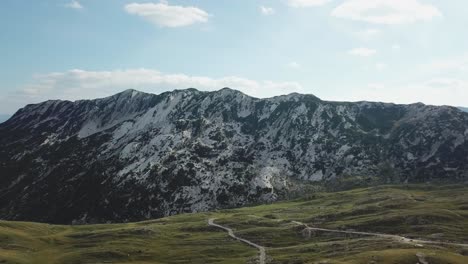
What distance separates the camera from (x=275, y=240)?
15525cm

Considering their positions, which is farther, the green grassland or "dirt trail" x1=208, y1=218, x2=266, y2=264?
"dirt trail" x1=208, y1=218, x2=266, y2=264

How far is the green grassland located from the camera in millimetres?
114700

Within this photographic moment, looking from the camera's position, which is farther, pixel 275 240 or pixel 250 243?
pixel 275 240

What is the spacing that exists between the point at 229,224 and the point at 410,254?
3848 inches

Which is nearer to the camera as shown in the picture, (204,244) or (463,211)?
(204,244)

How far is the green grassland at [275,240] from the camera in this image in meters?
115

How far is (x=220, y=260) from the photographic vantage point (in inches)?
5034

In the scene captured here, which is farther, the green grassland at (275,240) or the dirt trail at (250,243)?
the dirt trail at (250,243)

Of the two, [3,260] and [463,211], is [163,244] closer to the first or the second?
[3,260]

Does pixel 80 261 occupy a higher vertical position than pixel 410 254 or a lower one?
lower

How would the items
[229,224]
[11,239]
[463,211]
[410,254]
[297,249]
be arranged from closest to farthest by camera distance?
1. [410,254]
2. [297,249]
3. [11,239]
4. [463,211]
5. [229,224]

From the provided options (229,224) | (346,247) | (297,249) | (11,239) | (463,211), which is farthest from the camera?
(229,224)

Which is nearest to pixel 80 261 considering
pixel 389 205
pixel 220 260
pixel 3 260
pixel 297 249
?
pixel 3 260

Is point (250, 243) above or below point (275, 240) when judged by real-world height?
below
